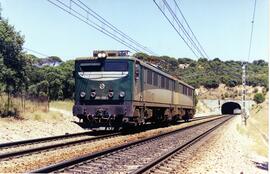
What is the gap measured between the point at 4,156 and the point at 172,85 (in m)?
19.5

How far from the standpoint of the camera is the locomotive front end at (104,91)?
19.5 m

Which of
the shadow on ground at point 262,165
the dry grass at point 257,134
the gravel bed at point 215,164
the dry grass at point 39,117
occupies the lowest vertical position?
the dry grass at point 257,134

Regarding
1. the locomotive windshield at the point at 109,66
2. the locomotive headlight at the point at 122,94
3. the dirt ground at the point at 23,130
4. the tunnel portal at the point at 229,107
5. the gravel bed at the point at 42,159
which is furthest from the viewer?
the tunnel portal at the point at 229,107

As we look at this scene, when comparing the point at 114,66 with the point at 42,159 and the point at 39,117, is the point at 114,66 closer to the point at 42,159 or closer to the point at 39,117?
the point at 42,159

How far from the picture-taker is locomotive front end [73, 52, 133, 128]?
1952cm

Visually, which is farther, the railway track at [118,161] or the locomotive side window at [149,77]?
the locomotive side window at [149,77]

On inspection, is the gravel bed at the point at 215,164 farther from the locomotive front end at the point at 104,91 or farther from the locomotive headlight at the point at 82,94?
the locomotive headlight at the point at 82,94

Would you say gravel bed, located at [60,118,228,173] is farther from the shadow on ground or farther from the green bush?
the green bush

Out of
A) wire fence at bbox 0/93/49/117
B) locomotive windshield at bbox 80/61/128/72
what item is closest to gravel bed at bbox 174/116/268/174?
locomotive windshield at bbox 80/61/128/72

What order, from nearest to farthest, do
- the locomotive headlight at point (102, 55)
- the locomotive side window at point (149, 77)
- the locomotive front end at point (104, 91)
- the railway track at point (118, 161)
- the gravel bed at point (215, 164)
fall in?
the railway track at point (118, 161)
the gravel bed at point (215, 164)
the locomotive front end at point (104, 91)
the locomotive headlight at point (102, 55)
the locomotive side window at point (149, 77)

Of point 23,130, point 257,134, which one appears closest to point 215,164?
point 23,130

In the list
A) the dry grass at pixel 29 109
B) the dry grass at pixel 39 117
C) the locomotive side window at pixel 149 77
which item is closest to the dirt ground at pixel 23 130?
the dry grass at pixel 39 117

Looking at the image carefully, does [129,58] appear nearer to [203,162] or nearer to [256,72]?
[203,162]

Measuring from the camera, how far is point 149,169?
10.5m
